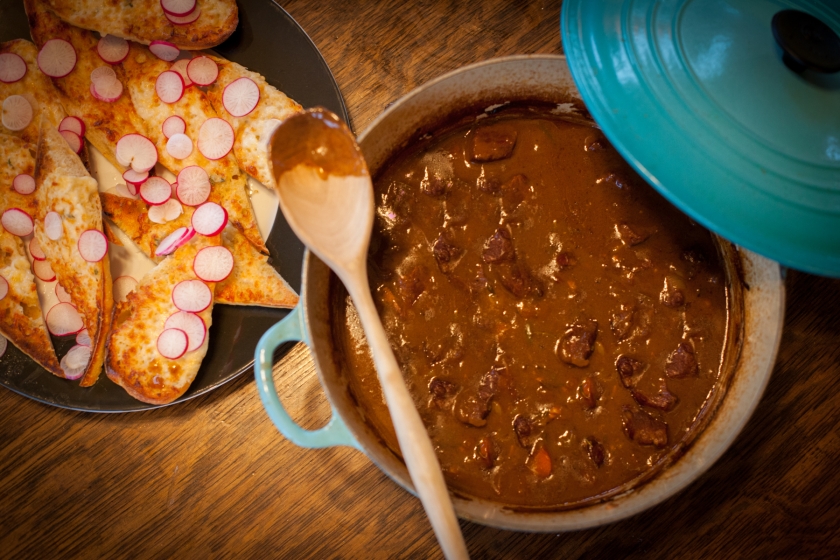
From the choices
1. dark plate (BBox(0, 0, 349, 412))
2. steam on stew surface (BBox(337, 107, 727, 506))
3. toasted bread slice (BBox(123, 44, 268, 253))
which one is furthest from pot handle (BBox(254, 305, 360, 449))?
toasted bread slice (BBox(123, 44, 268, 253))

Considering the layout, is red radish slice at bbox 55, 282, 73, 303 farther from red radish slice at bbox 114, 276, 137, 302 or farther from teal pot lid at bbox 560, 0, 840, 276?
teal pot lid at bbox 560, 0, 840, 276

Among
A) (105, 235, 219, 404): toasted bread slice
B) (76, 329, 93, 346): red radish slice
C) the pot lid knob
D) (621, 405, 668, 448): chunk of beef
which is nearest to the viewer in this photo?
the pot lid knob

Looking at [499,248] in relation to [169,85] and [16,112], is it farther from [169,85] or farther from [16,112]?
[16,112]

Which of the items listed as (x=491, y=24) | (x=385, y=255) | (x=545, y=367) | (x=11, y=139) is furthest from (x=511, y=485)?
(x=11, y=139)

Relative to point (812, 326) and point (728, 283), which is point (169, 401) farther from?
point (812, 326)

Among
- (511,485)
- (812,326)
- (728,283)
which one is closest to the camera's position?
(511,485)

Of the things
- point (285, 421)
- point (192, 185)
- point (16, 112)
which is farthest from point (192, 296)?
point (16, 112)

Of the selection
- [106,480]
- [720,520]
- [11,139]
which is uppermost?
[11,139]
